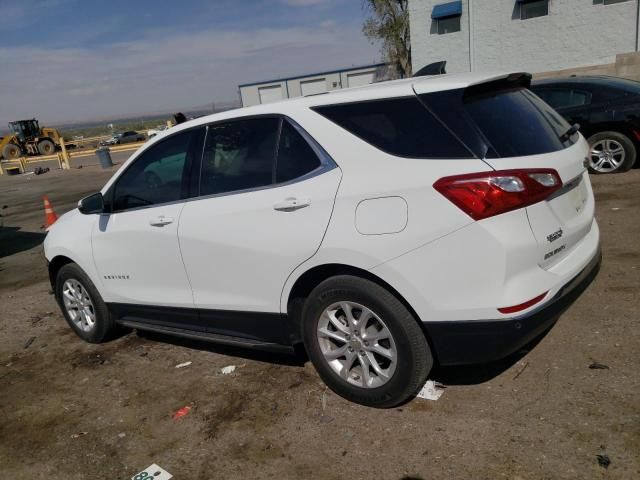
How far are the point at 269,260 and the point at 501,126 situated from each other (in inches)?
60.5

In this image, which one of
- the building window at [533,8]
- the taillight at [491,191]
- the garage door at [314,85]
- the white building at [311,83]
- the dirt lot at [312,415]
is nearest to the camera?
the taillight at [491,191]

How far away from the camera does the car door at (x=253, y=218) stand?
3104mm

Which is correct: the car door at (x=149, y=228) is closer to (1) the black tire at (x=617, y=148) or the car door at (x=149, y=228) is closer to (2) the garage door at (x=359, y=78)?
(1) the black tire at (x=617, y=148)

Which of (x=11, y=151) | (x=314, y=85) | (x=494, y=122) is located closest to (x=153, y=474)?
(x=494, y=122)

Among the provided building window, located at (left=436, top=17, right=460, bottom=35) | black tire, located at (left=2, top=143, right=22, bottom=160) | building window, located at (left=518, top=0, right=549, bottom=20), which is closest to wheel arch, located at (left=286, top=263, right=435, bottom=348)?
building window, located at (left=518, top=0, right=549, bottom=20)

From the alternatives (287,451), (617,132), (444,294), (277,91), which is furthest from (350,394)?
(277,91)

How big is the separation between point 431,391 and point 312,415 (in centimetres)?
75

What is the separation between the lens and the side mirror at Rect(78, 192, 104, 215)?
440 cm

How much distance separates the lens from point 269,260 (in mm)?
3266

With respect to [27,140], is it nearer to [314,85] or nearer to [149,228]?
[314,85]

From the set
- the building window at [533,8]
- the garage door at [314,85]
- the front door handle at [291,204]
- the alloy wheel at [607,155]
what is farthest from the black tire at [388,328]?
the garage door at [314,85]

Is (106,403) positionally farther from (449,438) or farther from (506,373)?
(506,373)

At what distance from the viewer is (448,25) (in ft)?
75.4

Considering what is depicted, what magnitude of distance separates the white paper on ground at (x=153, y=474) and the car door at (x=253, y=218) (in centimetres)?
100
